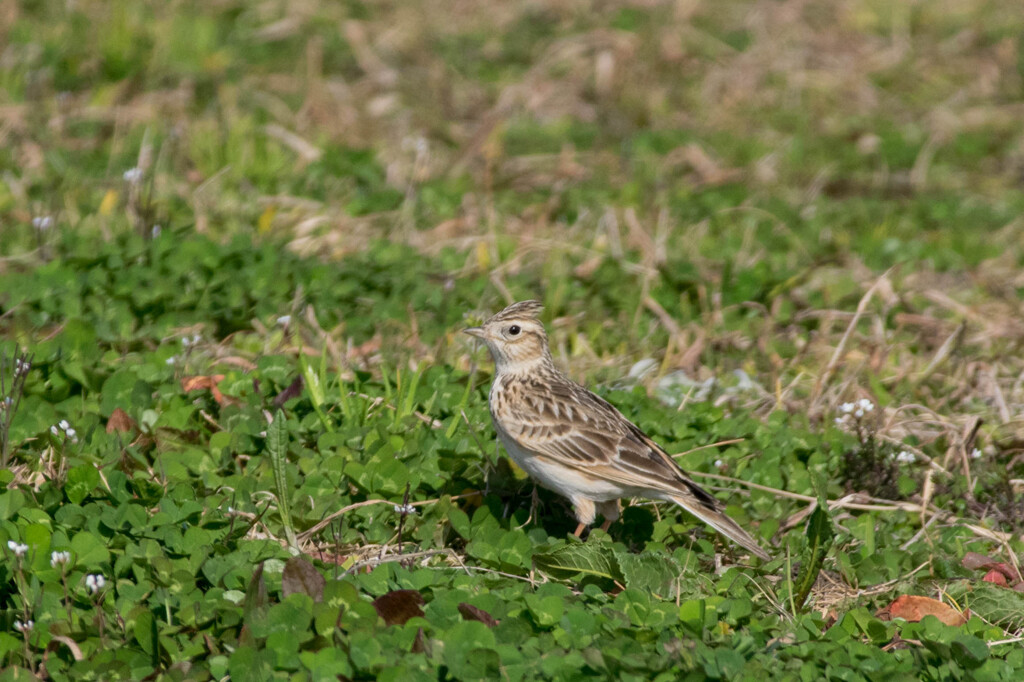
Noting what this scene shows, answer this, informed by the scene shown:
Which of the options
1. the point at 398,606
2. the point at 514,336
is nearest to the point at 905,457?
the point at 514,336

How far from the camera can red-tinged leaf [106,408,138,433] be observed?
19.9 ft

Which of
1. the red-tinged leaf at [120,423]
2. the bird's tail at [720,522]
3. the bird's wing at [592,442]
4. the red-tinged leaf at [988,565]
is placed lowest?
the red-tinged leaf at [988,565]

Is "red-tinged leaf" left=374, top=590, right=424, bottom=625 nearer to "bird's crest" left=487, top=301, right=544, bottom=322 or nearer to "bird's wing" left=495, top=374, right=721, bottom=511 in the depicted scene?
"bird's wing" left=495, top=374, right=721, bottom=511

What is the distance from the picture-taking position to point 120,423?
6078 millimetres

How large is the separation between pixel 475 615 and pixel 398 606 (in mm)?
301

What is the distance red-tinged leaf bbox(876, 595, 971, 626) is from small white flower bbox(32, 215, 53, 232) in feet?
18.8

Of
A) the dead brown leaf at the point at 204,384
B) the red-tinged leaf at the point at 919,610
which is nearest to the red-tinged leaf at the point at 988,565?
the red-tinged leaf at the point at 919,610

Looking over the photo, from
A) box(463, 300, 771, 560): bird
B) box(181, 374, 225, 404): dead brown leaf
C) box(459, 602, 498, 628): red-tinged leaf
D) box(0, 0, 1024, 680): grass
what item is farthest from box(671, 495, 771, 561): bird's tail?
box(181, 374, 225, 404): dead brown leaf

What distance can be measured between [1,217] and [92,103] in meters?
2.39

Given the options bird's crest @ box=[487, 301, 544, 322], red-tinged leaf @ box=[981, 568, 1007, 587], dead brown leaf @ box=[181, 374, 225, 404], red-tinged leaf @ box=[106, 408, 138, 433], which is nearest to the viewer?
red-tinged leaf @ box=[981, 568, 1007, 587]

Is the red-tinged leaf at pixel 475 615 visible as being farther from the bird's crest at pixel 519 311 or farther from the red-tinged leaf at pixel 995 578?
the red-tinged leaf at pixel 995 578

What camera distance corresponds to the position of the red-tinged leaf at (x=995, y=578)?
18.1ft

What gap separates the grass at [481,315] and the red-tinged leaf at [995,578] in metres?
0.05

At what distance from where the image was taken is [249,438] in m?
6.02
